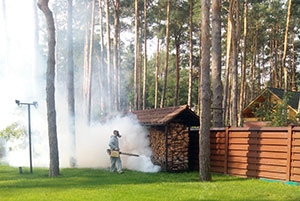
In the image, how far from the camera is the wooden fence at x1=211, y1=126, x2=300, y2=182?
35.0 feet

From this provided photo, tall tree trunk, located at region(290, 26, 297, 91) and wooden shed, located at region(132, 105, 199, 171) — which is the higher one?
tall tree trunk, located at region(290, 26, 297, 91)

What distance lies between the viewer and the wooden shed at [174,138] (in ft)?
47.7

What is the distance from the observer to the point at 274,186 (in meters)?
10.1

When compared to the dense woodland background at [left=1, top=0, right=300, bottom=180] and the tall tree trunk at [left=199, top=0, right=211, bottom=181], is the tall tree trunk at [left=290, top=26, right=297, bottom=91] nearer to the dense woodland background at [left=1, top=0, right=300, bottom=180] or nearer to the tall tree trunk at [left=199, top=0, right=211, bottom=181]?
the dense woodland background at [left=1, top=0, right=300, bottom=180]

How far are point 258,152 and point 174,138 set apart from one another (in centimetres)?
391

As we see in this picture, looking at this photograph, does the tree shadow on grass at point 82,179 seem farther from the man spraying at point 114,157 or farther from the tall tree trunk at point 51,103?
the man spraying at point 114,157

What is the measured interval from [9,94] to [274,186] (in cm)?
1594

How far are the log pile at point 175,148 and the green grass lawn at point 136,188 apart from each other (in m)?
2.07

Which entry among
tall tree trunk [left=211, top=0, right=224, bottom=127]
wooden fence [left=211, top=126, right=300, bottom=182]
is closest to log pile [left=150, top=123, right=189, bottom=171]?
wooden fence [left=211, top=126, right=300, bottom=182]

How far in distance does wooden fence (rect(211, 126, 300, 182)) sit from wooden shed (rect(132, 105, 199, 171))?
1.39 m

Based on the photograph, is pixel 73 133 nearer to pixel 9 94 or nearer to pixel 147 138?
pixel 147 138

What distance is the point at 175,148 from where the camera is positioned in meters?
14.7

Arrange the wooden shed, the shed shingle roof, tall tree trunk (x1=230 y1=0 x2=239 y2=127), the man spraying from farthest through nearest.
A: tall tree trunk (x1=230 y1=0 x2=239 y2=127), the wooden shed, the shed shingle roof, the man spraying

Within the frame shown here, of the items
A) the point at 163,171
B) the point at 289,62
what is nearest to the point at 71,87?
the point at 163,171
